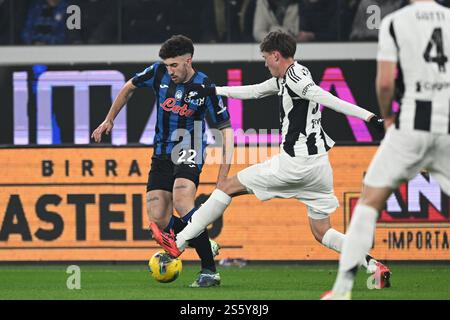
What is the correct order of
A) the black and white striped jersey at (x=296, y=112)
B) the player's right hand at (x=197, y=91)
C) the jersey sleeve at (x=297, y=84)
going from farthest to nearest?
the player's right hand at (x=197, y=91)
the black and white striped jersey at (x=296, y=112)
the jersey sleeve at (x=297, y=84)

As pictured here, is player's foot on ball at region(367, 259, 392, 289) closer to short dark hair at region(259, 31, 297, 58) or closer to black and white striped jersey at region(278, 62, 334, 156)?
black and white striped jersey at region(278, 62, 334, 156)

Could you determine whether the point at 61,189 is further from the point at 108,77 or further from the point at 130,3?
the point at 130,3

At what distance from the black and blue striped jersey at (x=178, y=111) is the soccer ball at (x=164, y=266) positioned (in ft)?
3.31

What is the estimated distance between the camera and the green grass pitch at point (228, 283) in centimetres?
954

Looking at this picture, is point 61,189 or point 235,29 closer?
point 61,189

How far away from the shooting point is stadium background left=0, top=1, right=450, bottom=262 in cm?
1348

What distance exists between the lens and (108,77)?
46.7 feet

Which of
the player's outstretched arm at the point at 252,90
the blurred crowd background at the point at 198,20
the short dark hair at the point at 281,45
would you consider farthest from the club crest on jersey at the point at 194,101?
the blurred crowd background at the point at 198,20

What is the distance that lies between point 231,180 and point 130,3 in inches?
241

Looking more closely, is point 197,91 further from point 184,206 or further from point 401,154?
point 401,154

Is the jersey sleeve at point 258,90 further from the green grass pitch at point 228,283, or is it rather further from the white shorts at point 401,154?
the white shorts at point 401,154

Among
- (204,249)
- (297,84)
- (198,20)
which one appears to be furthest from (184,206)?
(198,20)

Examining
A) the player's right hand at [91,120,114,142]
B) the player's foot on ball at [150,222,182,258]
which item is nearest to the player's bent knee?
the player's foot on ball at [150,222,182,258]
